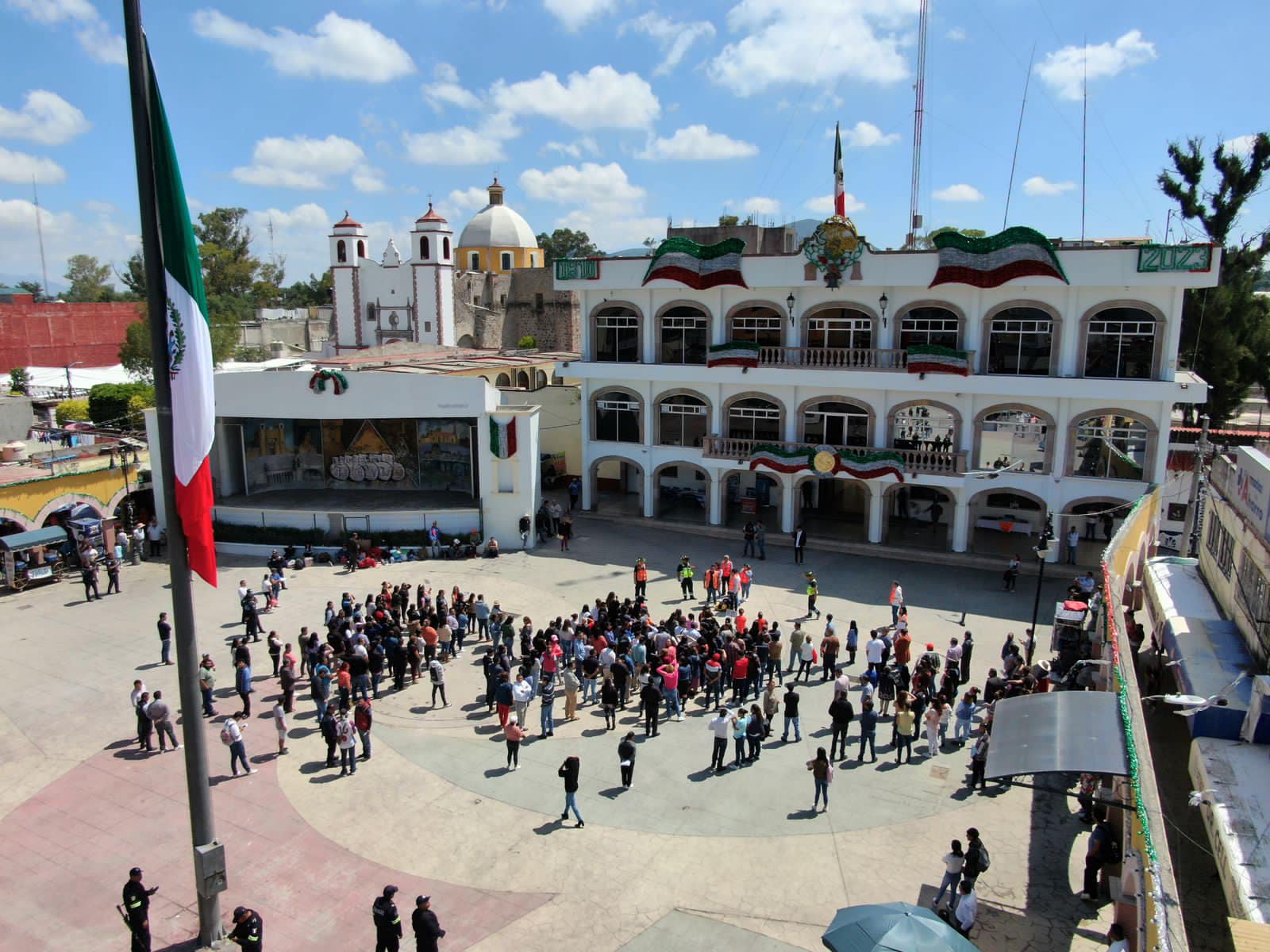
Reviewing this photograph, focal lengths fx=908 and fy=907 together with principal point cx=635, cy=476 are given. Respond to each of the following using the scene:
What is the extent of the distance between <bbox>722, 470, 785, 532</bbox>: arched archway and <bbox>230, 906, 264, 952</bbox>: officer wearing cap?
22131 millimetres

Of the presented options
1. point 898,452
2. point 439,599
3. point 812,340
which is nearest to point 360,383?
point 439,599

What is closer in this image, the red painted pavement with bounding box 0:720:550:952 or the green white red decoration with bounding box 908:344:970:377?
the red painted pavement with bounding box 0:720:550:952

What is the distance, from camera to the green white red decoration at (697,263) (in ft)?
94.2

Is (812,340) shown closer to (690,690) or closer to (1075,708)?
(690,690)

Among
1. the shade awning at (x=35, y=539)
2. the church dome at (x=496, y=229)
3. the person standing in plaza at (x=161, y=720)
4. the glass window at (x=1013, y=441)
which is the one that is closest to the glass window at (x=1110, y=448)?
the glass window at (x=1013, y=441)

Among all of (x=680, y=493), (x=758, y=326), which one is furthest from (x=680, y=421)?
(x=758, y=326)

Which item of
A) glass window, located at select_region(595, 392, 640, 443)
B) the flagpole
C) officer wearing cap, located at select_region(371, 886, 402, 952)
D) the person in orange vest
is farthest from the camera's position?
glass window, located at select_region(595, 392, 640, 443)

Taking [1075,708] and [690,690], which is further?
[690,690]

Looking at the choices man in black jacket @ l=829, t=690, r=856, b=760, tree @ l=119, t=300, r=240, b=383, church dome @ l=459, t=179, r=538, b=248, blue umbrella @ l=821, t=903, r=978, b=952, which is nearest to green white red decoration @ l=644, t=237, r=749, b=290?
man in black jacket @ l=829, t=690, r=856, b=760

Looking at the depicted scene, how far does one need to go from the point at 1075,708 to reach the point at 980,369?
17052 mm

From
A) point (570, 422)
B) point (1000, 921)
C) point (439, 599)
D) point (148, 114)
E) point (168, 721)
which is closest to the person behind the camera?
point (148, 114)

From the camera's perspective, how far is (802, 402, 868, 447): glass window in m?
29.1

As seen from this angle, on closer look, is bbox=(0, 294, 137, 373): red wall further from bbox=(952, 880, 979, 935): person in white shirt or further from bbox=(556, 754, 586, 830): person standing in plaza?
bbox=(952, 880, 979, 935): person in white shirt

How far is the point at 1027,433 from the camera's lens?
102 ft
